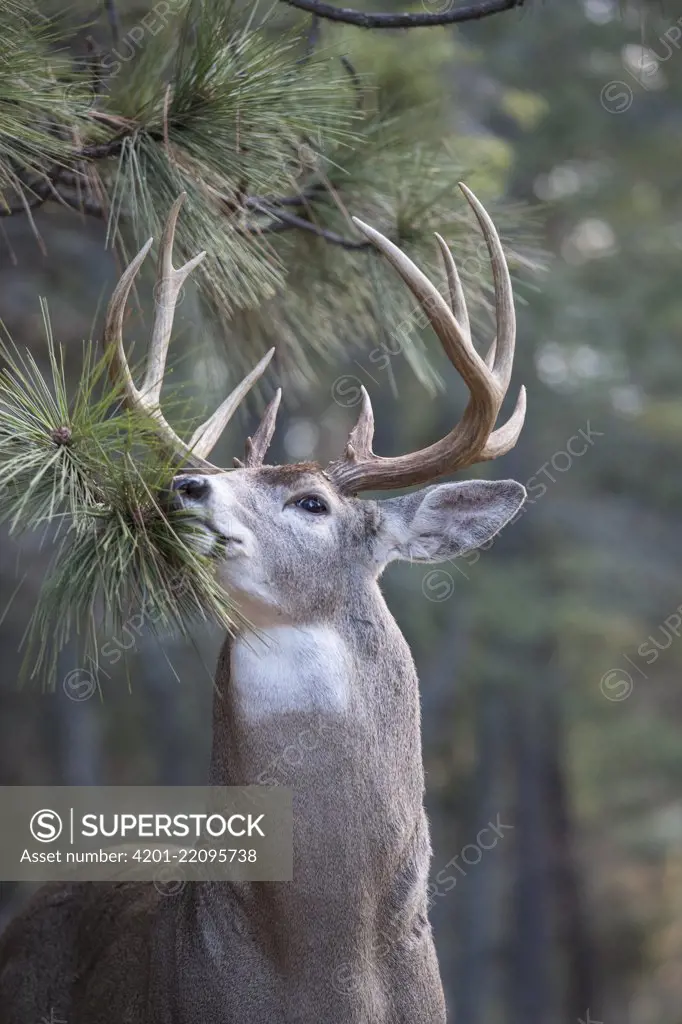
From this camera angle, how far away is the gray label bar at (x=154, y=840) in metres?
4.12

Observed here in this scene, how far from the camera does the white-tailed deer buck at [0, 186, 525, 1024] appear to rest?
4.02 m

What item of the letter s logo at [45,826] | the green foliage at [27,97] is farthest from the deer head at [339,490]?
the letter s logo at [45,826]

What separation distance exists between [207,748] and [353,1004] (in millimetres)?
15466

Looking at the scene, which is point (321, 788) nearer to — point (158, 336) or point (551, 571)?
point (158, 336)

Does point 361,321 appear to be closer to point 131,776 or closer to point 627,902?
point 627,902

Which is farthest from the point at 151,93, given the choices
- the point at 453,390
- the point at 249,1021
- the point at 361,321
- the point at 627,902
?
the point at 627,902

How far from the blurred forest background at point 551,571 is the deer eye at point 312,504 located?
5.37m

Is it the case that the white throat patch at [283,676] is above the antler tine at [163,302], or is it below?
below

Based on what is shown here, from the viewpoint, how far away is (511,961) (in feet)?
63.6

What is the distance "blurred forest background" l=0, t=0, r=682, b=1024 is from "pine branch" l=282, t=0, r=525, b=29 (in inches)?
201

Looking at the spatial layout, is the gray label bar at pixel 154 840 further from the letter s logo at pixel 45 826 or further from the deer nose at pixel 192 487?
the deer nose at pixel 192 487

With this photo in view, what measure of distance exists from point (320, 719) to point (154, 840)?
1539mm

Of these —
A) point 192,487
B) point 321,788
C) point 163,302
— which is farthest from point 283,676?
point 163,302

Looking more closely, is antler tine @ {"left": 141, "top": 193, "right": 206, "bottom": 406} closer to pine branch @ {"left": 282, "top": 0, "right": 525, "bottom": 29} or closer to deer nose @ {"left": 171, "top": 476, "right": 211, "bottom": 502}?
deer nose @ {"left": 171, "top": 476, "right": 211, "bottom": 502}
